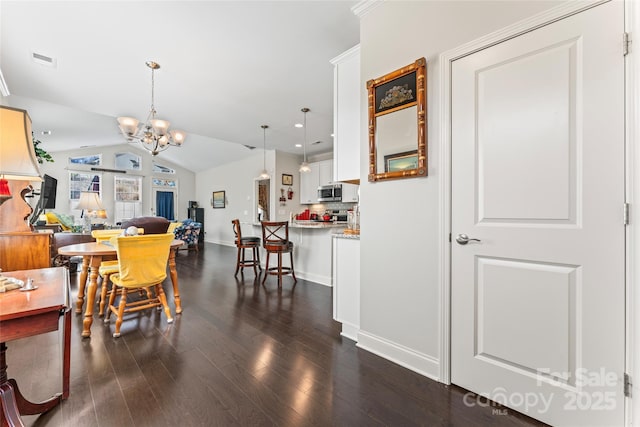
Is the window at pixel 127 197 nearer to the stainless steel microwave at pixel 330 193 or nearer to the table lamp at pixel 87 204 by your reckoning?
the table lamp at pixel 87 204

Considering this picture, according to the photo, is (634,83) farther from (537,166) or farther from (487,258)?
(487,258)

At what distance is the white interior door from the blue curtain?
10621mm

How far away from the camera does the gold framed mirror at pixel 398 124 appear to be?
1768 mm

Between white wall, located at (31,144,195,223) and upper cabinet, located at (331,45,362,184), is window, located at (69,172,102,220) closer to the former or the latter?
white wall, located at (31,144,195,223)

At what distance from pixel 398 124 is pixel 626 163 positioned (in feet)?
3.82

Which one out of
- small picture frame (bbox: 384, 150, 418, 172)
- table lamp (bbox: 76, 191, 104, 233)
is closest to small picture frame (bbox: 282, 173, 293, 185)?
table lamp (bbox: 76, 191, 104, 233)

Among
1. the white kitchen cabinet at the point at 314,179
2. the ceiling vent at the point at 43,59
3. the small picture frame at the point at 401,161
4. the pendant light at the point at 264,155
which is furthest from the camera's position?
the white kitchen cabinet at the point at 314,179

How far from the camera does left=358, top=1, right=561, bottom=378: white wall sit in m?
1.67

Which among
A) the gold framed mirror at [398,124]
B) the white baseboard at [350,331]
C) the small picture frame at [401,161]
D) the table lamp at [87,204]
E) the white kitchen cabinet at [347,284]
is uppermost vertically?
the gold framed mirror at [398,124]

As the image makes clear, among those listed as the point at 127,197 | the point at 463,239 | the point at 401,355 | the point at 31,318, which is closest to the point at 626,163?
the point at 463,239

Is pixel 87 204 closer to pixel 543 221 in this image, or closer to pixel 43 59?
pixel 43 59

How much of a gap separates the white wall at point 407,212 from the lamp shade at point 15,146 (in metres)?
1.91

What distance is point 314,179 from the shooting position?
729cm

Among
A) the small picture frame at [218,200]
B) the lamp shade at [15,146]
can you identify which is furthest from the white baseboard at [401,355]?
the small picture frame at [218,200]
